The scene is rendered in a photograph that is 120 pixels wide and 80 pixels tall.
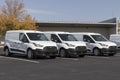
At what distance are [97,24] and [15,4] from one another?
22476 mm

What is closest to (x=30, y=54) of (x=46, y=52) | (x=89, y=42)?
(x=46, y=52)

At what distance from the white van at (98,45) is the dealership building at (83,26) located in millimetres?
49555

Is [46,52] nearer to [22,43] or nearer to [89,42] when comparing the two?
[22,43]

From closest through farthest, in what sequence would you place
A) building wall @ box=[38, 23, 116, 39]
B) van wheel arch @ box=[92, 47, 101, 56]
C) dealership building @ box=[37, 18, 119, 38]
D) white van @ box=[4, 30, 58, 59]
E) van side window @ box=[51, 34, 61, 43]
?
white van @ box=[4, 30, 58, 59]
van side window @ box=[51, 34, 61, 43]
van wheel arch @ box=[92, 47, 101, 56]
dealership building @ box=[37, 18, 119, 38]
building wall @ box=[38, 23, 116, 39]

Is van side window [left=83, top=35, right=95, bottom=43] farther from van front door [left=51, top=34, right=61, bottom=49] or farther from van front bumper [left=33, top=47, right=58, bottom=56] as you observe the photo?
van front bumper [left=33, top=47, right=58, bottom=56]

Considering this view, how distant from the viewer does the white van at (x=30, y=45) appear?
21.1m

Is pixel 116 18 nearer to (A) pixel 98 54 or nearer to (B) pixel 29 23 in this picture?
(B) pixel 29 23

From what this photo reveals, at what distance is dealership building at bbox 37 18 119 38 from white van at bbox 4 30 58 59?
53200 mm

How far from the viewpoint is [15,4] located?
63781 mm

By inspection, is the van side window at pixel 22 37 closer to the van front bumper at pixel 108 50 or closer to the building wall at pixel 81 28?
the van front bumper at pixel 108 50

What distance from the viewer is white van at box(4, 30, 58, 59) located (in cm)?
2112

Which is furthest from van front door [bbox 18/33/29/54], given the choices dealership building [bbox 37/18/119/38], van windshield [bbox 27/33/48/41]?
dealership building [bbox 37/18/119/38]

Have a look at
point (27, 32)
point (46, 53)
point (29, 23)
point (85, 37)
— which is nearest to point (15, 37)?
point (27, 32)

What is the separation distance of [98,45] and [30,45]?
6.54 m
